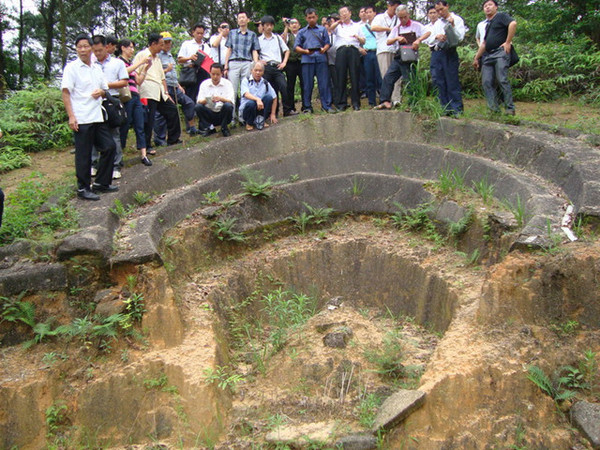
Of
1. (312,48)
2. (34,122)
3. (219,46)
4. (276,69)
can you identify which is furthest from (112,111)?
(34,122)

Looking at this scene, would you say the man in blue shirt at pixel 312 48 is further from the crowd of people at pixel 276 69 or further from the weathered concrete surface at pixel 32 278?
the weathered concrete surface at pixel 32 278

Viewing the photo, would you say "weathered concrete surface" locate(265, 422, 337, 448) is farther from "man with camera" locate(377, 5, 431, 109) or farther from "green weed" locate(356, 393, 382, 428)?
"man with camera" locate(377, 5, 431, 109)

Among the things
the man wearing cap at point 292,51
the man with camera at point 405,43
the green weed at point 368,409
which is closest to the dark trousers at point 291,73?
the man wearing cap at point 292,51

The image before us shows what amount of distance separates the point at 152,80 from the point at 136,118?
0.63 metres

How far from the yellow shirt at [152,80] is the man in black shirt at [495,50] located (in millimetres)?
4489

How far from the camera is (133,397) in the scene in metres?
5.39

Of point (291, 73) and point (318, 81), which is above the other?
point (291, 73)

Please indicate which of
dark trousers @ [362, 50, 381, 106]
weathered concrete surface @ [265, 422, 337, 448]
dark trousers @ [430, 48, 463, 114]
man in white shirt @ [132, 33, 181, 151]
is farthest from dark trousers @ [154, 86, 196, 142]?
weathered concrete surface @ [265, 422, 337, 448]

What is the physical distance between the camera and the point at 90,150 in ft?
22.1

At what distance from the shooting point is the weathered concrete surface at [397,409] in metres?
4.90

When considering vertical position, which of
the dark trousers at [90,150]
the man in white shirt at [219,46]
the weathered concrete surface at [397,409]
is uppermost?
the man in white shirt at [219,46]

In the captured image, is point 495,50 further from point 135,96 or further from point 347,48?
point 135,96

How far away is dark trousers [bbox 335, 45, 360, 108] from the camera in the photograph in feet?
30.1

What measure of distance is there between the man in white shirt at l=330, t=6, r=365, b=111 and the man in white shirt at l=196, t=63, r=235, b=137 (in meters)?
1.81
